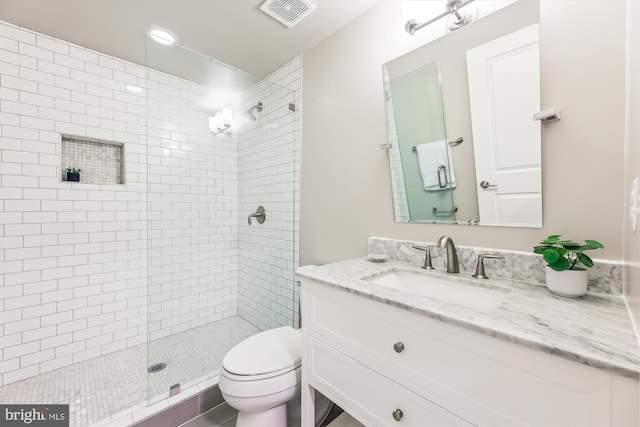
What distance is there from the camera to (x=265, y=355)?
1355 mm

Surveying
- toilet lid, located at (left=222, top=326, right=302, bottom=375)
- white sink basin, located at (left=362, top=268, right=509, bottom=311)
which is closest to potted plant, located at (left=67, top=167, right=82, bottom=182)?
toilet lid, located at (left=222, top=326, right=302, bottom=375)

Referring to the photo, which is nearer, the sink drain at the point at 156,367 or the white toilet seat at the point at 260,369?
the white toilet seat at the point at 260,369

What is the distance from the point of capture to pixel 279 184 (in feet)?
7.43

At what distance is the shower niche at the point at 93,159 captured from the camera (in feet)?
6.75

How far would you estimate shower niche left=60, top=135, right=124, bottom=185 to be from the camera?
206cm

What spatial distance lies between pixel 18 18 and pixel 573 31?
122 inches

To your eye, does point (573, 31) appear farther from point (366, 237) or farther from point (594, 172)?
point (366, 237)

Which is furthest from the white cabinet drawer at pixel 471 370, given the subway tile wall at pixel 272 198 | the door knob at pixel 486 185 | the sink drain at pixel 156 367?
the sink drain at pixel 156 367

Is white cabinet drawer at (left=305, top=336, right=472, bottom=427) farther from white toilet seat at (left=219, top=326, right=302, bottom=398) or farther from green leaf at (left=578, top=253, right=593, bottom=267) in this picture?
green leaf at (left=578, top=253, right=593, bottom=267)

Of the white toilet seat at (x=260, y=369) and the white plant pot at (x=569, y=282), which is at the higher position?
the white plant pot at (x=569, y=282)

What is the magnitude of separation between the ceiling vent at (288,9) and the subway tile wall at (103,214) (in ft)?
1.72

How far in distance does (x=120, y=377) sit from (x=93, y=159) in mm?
1694

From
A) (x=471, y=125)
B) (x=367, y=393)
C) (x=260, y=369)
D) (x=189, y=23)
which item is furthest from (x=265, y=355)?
(x=189, y=23)

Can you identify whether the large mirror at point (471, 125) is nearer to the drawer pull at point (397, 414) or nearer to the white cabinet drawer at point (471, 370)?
the white cabinet drawer at point (471, 370)
